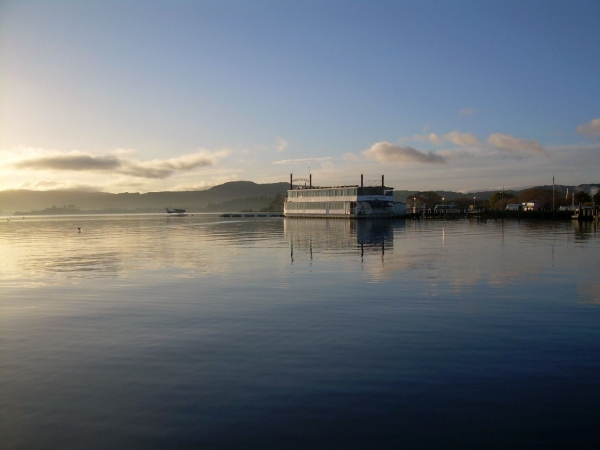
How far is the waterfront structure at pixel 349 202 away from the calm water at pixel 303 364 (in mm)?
113497

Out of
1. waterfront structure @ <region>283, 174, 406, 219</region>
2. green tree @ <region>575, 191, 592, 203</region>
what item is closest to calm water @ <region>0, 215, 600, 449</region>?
waterfront structure @ <region>283, 174, 406, 219</region>

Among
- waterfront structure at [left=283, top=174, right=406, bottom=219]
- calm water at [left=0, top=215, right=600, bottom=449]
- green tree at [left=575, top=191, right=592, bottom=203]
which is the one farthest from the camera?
green tree at [left=575, top=191, right=592, bottom=203]

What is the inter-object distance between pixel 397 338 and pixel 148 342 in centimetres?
763

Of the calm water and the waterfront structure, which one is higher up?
the waterfront structure

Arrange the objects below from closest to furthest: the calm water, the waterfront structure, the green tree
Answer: the calm water
the waterfront structure
the green tree

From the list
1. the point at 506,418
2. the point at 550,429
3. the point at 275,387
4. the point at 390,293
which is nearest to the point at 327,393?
the point at 275,387

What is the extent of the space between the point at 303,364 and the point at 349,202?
131055 mm

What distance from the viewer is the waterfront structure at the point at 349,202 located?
13988 cm

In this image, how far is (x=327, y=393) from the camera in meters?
10.4

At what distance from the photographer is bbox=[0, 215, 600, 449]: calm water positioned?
8.77 m

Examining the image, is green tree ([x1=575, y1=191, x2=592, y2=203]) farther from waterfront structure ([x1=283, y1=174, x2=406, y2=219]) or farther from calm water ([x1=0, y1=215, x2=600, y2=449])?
calm water ([x1=0, y1=215, x2=600, y2=449])

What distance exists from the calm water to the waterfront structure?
113497mm

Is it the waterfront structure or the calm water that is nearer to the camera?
the calm water

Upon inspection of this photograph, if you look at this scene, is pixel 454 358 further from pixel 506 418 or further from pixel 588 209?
pixel 588 209
